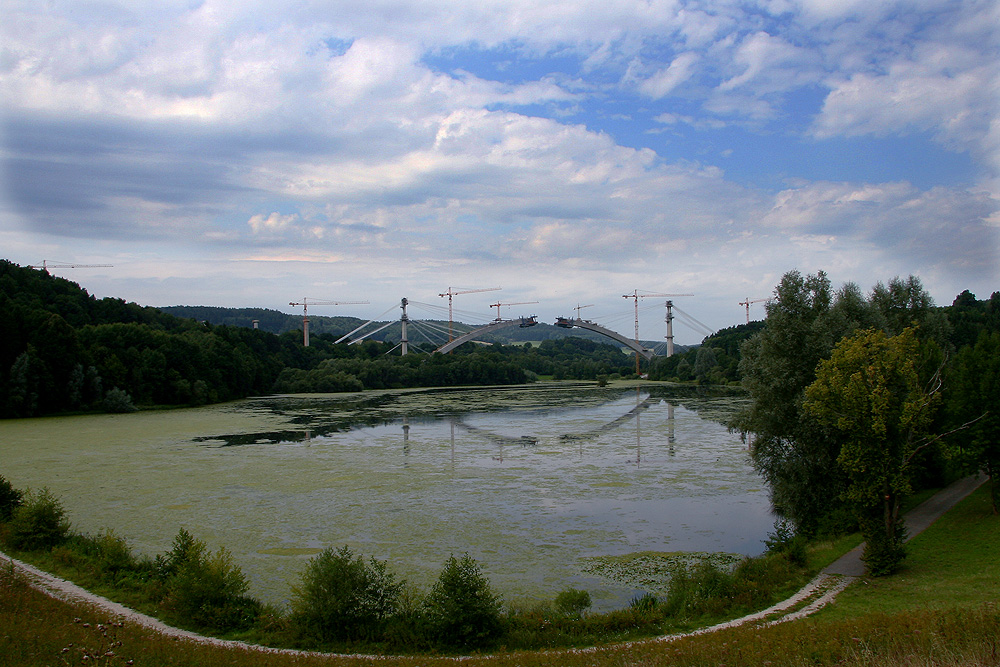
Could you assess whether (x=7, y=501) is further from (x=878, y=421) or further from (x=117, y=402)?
(x=117, y=402)

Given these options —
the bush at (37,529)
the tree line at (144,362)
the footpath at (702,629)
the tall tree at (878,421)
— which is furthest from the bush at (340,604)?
the tree line at (144,362)

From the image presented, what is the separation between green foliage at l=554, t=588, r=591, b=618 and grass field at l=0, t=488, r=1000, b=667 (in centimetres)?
114

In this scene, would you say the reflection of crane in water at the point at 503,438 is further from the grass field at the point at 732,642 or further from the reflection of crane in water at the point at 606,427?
the grass field at the point at 732,642

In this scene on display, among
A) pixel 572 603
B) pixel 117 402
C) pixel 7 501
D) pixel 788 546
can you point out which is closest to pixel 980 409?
pixel 788 546

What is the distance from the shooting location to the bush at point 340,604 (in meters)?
6.98

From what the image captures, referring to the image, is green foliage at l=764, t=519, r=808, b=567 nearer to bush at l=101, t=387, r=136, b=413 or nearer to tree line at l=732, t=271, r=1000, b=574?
tree line at l=732, t=271, r=1000, b=574

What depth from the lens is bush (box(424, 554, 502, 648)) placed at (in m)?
6.79

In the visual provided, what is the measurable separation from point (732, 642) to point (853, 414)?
14.7ft

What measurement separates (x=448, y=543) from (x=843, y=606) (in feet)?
19.0

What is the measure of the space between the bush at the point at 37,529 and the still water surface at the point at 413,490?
1185 millimetres

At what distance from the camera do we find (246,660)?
5.68 m

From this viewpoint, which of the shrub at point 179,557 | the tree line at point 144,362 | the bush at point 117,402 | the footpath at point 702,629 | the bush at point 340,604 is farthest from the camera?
the bush at point 117,402

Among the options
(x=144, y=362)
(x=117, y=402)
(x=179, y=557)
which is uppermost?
(x=144, y=362)

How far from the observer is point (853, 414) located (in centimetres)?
895
